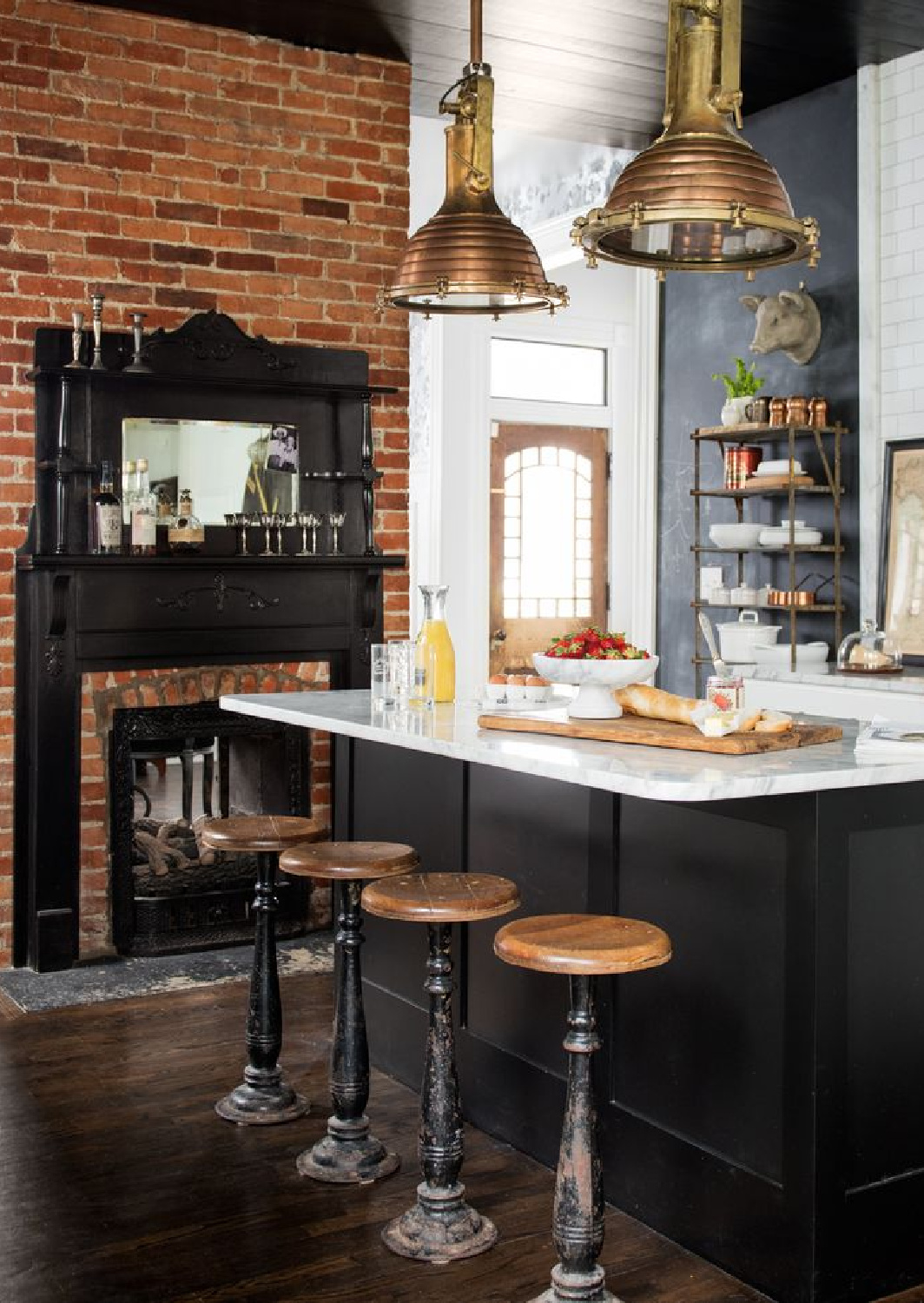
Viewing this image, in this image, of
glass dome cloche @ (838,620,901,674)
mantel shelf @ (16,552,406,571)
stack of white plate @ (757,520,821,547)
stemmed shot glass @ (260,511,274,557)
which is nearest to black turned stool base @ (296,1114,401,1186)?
mantel shelf @ (16,552,406,571)

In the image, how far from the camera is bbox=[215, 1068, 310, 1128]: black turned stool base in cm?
379

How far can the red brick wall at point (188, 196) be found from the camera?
5.22 meters

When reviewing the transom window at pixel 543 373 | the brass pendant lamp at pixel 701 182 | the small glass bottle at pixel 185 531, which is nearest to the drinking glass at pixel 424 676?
the brass pendant lamp at pixel 701 182

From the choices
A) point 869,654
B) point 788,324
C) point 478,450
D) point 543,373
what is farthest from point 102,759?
point 543,373

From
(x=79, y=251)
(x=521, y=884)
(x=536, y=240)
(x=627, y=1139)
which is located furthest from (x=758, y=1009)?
(x=536, y=240)

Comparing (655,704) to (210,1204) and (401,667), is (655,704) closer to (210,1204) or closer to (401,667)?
(401,667)

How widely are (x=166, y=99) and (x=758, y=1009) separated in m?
4.03

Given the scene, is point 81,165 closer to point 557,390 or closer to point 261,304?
point 261,304

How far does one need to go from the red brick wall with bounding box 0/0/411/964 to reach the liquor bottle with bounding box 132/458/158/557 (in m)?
0.38

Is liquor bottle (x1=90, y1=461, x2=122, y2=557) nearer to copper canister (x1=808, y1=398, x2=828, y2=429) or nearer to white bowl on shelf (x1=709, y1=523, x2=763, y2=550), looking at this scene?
white bowl on shelf (x1=709, y1=523, x2=763, y2=550)

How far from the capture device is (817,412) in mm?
6301

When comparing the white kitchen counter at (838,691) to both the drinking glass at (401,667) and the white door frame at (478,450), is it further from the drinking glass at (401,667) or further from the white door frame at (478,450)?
the white door frame at (478,450)

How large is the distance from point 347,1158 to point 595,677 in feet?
4.09

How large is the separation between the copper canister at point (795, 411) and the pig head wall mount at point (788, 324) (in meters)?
0.25
